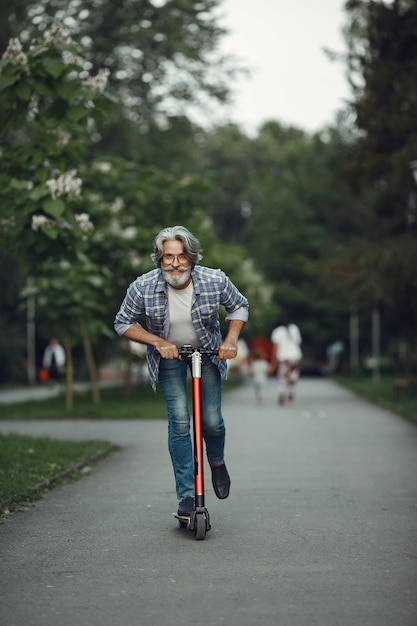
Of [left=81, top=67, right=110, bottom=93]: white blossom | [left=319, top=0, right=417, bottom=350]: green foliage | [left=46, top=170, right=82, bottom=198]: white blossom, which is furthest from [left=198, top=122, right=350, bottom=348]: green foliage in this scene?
[left=46, top=170, right=82, bottom=198]: white blossom

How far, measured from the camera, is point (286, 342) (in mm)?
23109

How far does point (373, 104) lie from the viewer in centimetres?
2347

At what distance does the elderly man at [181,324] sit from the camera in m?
7.14

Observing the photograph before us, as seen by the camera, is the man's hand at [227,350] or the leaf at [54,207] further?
the leaf at [54,207]

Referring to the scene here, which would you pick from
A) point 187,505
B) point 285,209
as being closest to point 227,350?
point 187,505

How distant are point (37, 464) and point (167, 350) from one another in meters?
4.34

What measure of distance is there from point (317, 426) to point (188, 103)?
14.3m

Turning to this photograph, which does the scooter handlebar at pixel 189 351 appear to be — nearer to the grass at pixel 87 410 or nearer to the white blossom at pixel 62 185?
the white blossom at pixel 62 185

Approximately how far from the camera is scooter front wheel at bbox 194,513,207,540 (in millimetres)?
6988

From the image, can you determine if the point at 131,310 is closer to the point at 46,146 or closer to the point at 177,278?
the point at 177,278

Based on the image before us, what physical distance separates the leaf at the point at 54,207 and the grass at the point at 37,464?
7.35 ft

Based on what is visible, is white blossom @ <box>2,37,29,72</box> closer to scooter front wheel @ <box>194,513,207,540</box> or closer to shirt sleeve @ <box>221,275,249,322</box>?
shirt sleeve @ <box>221,275,249,322</box>

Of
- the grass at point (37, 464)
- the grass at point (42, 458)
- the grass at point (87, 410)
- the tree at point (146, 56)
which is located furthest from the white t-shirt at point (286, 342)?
the grass at point (37, 464)

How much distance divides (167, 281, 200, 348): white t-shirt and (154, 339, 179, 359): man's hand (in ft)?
0.83
